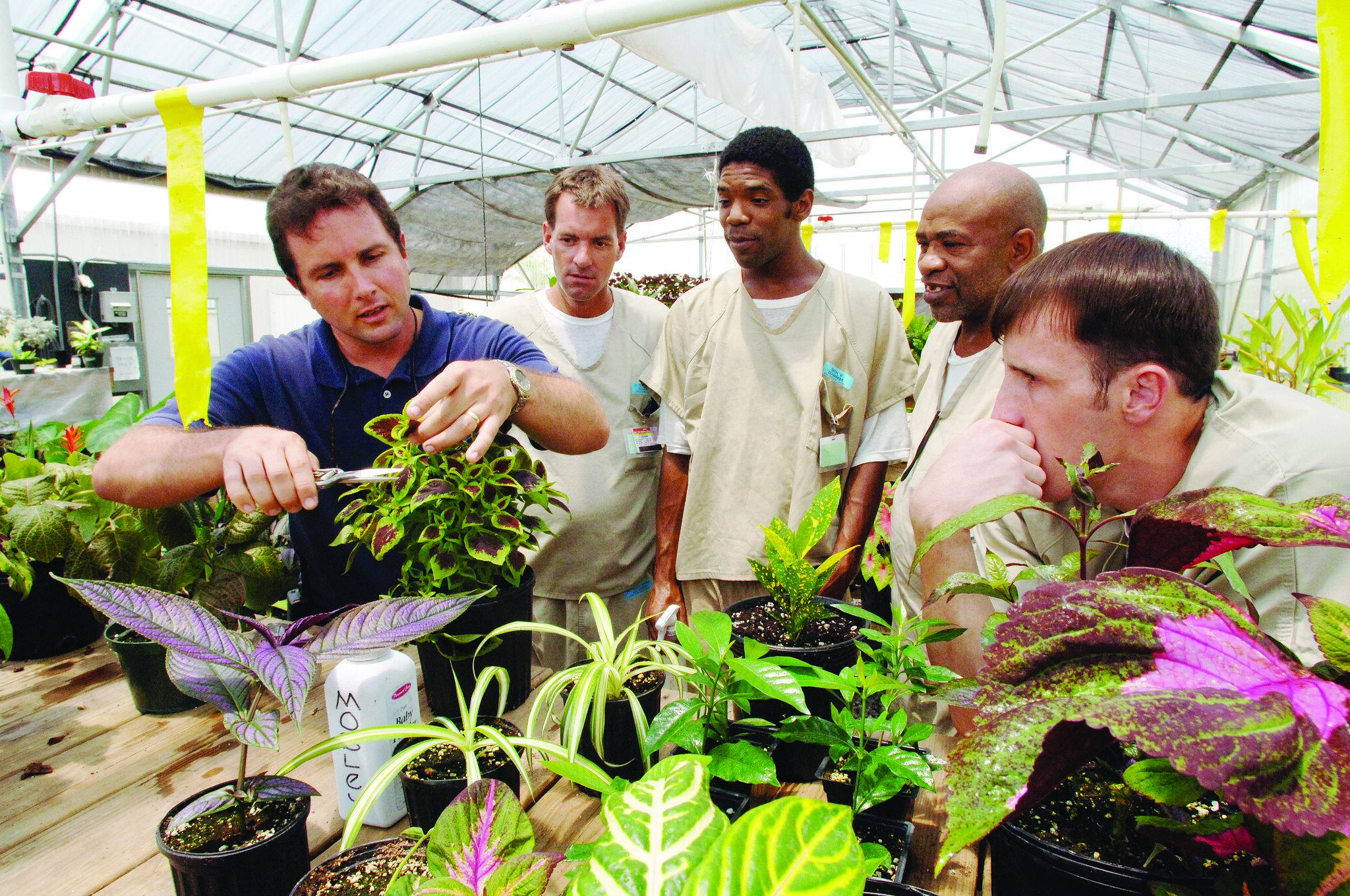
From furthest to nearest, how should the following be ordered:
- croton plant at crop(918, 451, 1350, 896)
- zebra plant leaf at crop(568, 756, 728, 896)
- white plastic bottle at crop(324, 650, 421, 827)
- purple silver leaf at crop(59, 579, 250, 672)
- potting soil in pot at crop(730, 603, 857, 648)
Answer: potting soil in pot at crop(730, 603, 857, 648) → white plastic bottle at crop(324, 650, 421, 827) → purple silver leaf at crop(59, 579, 250, 672) → zebra plant leaf at crop(568, 756, 728, 896) → croton plant at crop(918, 451, 1350, 896)

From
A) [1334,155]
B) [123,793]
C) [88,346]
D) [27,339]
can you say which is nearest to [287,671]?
[123,793]

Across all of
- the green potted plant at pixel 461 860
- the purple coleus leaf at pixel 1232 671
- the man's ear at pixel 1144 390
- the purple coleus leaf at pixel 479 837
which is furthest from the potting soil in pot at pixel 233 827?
the man's ear at pixel 1144 390

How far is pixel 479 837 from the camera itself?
0.65 metres

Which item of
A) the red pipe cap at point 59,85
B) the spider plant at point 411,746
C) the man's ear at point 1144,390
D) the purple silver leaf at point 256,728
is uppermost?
the red pipe cap at point 59,85

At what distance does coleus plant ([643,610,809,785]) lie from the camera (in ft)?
2.53

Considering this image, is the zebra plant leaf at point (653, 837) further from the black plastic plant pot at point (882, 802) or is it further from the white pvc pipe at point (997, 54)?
the white pvc pipe at point (997, 54)

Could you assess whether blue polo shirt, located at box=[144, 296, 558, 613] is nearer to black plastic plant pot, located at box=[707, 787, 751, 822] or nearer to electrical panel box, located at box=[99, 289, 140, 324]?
black plastic plant pot, located at box=[707, 787, 751, 822]

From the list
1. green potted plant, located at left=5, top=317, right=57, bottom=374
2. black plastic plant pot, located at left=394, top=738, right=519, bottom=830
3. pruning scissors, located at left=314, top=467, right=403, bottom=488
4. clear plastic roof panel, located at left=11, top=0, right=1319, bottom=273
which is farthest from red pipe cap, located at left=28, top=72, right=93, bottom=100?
green potted plant, located at left=5, top=317, right=57, bottom=374

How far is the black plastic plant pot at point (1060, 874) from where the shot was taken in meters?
0.57

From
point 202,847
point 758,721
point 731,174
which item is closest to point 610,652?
point 758,721

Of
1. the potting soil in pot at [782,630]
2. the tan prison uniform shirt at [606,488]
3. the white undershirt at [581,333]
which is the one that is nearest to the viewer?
the potting soil in pot at [782,630]

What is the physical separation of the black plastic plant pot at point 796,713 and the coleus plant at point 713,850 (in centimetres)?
47

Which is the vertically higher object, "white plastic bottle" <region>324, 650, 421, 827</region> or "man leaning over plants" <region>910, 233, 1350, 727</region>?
"man leaning over plants" <region>910, 233, 1350, 727</region>

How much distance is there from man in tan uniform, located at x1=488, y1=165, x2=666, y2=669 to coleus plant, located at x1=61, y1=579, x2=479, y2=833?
1.36 meters
